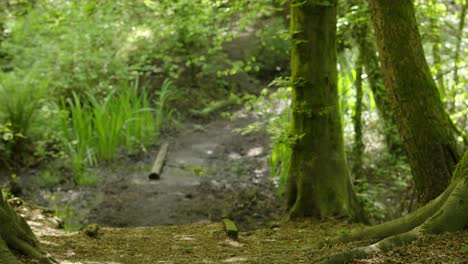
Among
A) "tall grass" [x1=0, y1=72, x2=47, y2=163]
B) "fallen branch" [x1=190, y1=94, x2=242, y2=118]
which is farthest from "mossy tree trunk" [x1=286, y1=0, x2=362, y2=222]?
"fallen branch" [x1=190, y1=94, x2=242, y2=118]

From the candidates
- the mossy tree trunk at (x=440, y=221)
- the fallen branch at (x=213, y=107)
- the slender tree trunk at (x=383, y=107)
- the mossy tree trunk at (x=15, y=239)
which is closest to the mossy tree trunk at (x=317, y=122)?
the mossy tree trunk at (x=440, y=221)

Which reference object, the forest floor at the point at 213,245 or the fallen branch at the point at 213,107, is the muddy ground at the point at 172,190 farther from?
the fallen branch at the point at 213,107

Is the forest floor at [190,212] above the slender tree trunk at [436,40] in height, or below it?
below

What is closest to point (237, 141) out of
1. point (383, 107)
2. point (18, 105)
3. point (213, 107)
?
point (213, 107)

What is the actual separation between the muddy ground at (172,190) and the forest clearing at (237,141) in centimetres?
4

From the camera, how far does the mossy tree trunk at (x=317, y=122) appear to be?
6473 millimetres

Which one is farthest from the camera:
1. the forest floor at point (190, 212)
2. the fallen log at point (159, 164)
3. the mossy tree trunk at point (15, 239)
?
the fallen log at point (159, 164)

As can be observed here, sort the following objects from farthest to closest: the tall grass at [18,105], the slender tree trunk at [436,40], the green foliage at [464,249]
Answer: the tall grass at [18,105] < the slender tree trunk at [436,40] < the green foliage at [464,249]

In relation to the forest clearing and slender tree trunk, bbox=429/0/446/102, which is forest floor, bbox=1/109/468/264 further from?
slender tree trunk, bbox=429/0/446/102

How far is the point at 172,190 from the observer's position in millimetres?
9305

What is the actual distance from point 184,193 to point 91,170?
6.52ft

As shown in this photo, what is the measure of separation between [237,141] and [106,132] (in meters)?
3.19

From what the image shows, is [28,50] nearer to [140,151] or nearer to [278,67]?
[140,151]

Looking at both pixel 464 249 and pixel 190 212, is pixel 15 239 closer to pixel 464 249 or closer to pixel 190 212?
pixel 464 249
